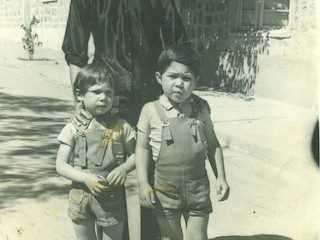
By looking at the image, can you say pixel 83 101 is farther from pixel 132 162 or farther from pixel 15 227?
pixel 15 227

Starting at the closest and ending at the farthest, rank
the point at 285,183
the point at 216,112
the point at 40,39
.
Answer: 1. the point at 40,39
2. the point at 285,183
3. the point at 216,112

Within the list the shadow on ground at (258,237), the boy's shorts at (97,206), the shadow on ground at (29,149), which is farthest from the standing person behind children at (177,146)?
the shadow on ground at (29,149)

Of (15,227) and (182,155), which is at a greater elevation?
(182,155)

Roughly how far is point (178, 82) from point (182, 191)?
1.36 ft

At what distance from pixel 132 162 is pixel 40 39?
1.05 m

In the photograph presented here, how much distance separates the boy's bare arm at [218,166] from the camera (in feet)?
6.32

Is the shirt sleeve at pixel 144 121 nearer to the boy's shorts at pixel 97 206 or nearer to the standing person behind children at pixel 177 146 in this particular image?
the standing person behind children at pixel 177 146

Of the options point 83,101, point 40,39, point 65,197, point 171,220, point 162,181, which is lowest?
point 65,197

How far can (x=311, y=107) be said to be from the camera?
2.87m

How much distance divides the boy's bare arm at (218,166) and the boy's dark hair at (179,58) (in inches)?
10.4

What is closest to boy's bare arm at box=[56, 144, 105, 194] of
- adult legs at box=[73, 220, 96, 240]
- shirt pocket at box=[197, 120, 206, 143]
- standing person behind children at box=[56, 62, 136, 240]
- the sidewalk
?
standing person behind children at box=[56, 62, 136, 240]

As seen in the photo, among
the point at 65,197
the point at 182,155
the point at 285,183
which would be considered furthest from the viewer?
the point at 285,183

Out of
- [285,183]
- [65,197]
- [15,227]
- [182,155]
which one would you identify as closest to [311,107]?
[285,183]

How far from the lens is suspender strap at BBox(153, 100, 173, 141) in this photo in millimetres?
1868
